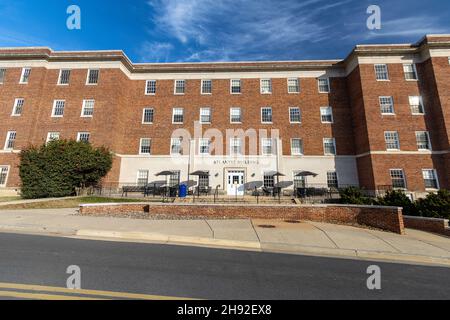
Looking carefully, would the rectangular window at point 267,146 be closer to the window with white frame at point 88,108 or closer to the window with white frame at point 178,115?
the window with white frame at point 178,115

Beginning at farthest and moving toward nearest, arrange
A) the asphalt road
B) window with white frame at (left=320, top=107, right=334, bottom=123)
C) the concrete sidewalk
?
window with white frame at (left=320, top=107, right=334, bottom=123) < the concrete sidewalk < the asphalt road

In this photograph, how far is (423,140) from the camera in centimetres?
2384

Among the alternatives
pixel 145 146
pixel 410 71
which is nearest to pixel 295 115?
pixel 410 71

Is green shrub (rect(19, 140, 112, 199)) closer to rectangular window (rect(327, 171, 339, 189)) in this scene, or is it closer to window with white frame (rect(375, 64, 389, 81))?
rectangular window (rect(327, 171, 339, 189))

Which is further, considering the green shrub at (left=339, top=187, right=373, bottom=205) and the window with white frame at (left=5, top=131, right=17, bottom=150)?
the window with white frame at (left=5, top=131, right=17, bottom=150)

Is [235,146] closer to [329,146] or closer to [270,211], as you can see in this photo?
[329,146]

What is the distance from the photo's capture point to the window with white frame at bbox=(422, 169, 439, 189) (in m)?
22.7

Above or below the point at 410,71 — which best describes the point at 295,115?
below

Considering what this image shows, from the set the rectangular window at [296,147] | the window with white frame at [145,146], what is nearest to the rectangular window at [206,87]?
the window with white frame at [145,146]

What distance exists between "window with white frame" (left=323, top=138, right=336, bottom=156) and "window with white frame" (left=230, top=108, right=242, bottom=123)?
10281 millimetres

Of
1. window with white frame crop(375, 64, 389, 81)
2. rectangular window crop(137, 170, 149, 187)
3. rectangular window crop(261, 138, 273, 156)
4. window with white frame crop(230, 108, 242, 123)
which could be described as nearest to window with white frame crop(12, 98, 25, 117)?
rectangular window crop(137, 170, 149, 187)

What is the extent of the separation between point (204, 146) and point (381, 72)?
21.4 metres
